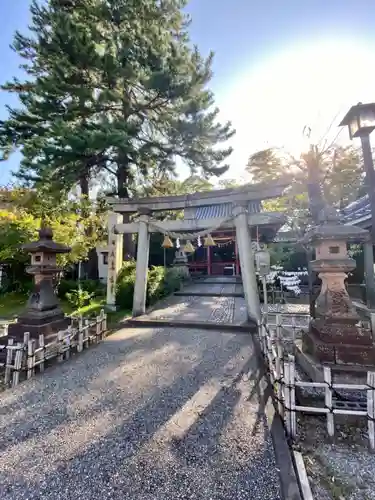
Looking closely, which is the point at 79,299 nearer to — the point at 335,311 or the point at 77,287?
the point at 77,287

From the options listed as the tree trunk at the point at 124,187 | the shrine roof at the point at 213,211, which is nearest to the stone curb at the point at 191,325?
the shrine roof at the point at 213,211

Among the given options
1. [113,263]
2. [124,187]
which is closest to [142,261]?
[113,263]

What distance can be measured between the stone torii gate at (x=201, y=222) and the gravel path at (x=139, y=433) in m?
2.89

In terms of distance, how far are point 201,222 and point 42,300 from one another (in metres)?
4.54

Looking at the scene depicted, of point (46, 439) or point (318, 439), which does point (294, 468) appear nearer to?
point (318, 439)

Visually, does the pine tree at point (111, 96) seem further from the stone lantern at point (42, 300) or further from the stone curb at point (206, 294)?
the stone lantern at point (42, 300)

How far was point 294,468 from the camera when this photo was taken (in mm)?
2092

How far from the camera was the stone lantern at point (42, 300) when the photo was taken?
4977 millimetres

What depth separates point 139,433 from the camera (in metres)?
2.58

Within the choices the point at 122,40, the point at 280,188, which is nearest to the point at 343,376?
the point at 280,188

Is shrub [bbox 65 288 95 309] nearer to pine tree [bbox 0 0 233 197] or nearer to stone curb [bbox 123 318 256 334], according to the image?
stone curb [bbox 123 318 256 334]

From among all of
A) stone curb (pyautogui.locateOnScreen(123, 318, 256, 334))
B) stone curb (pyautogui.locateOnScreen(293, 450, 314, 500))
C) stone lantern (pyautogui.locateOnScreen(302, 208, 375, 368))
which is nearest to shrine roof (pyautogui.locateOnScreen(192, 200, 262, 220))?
stone curb (pyautogui.locateOnScreen(123, 318, 256, 334))

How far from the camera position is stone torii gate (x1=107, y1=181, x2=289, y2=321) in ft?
21.8

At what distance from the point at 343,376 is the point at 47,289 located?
570 centimetres
